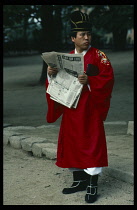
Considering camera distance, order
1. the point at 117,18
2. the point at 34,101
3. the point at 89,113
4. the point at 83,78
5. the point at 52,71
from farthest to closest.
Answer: the point at 117,18 < the point at 34,101 < the point at 52,71 < the point at 89,113 < the point at 83,78

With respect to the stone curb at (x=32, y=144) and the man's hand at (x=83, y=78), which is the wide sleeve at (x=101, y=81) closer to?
the man's hand at (x=83, y=78)

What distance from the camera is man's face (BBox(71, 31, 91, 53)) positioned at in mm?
4023

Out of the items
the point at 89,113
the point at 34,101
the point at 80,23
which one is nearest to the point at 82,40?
the point at 80,23

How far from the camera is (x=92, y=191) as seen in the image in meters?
4.12

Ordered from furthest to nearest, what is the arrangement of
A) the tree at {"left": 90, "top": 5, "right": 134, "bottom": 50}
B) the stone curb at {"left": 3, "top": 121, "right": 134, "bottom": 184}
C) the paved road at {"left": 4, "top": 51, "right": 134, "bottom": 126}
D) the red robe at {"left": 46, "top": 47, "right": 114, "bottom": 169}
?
the tree at {"left": 90, "top": 5, "right": 134, "bottom": 50}
the paved road at {"left": 4, "top": 51, "right": 134, "bottom": 126}
the stone curb at {"left": 3, "top": 121, "right": 134, "bottom": 184}
the red robe at {"left": 46, "top": 47, "right": 114, "bottom": 169}

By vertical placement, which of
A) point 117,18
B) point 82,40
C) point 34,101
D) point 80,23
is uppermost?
point 117,18

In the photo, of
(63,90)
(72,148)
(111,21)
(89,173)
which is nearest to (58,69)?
(63,90)

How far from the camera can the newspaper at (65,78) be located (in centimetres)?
385

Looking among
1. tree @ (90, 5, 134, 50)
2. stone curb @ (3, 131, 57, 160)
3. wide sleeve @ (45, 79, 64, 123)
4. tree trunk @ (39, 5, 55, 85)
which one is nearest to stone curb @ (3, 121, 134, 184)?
stone curb @ (3, 131, 57, 160)

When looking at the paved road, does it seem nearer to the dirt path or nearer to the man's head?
the dirt path

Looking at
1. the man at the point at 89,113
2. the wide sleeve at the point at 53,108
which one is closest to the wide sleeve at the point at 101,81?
the man at the point at 89,113

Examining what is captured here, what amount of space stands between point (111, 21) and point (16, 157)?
832 cm

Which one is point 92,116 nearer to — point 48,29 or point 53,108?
point 53,108

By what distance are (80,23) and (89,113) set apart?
859 millimetres
